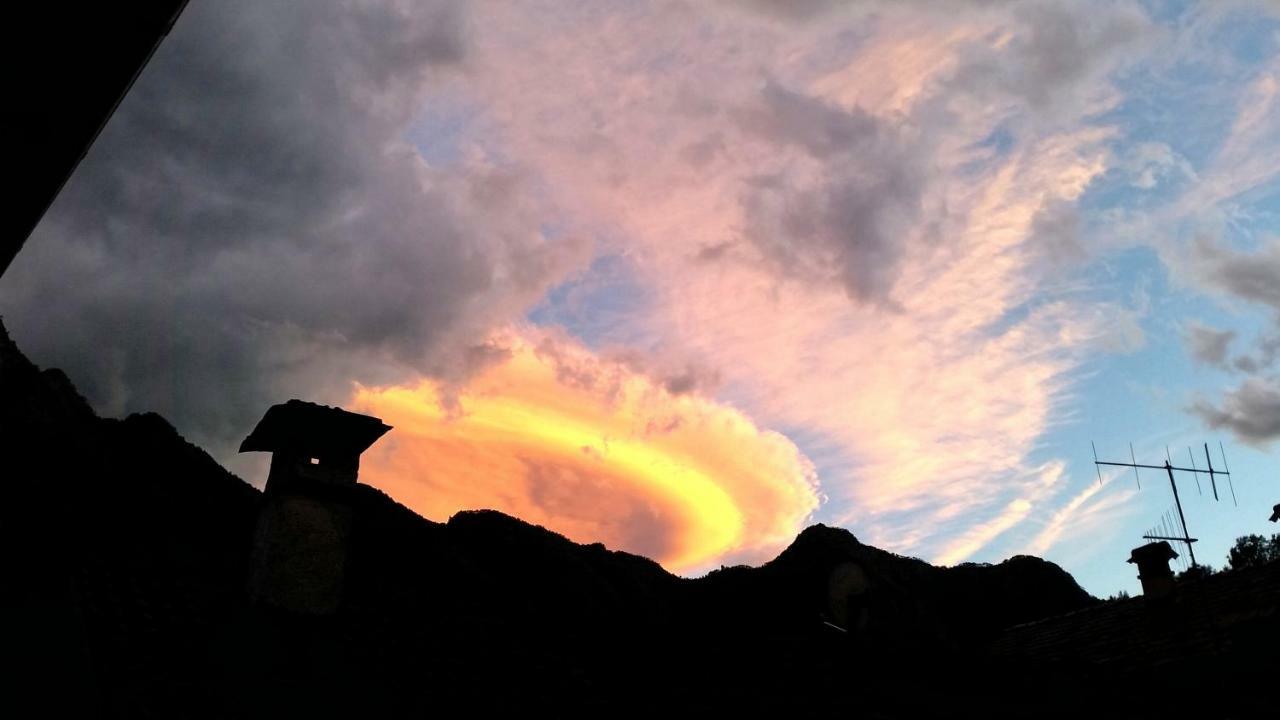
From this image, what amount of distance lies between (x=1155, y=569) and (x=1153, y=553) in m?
0.36

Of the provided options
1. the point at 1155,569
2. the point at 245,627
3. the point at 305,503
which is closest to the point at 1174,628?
the point at 1155,569

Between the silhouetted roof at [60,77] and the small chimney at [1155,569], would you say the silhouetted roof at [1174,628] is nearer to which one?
the small chimney at [1155,569]

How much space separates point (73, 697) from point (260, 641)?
1152 mm

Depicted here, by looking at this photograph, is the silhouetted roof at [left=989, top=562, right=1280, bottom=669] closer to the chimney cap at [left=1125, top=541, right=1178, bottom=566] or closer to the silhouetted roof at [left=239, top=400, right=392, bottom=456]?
the chimney cap at [left=1125, top=541, right=1178, bottom=566]

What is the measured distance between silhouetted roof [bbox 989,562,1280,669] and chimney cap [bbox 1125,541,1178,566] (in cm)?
52

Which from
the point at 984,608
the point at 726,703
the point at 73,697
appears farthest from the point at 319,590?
the point at 984,608

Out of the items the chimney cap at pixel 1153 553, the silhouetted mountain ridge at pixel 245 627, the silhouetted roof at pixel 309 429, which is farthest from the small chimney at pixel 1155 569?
the silhouetted roof at pixel 309 429

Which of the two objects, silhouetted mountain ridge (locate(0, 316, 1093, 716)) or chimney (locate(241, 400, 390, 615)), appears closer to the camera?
silhouetted mountain ridge (locate(0, 316, 1093, 716))

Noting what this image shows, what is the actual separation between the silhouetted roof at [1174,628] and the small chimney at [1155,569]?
16 cm

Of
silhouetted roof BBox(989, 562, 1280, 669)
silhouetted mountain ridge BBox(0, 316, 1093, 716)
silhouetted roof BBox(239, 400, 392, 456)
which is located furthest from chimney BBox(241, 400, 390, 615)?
silhouetted roof BBox(989, 562, 1280, 669)

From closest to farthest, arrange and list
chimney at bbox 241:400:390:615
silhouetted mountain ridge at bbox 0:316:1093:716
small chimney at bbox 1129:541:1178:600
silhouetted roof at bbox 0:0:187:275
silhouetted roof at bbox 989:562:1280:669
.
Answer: silhouetted roof at bbox 0:0:187:275 < silhouetted mountain ridge at bbox 0:316:1093:716 < chimney at bbox 241:400:390:615 < silhouetted roof at bbox 989:562:1280:669 < small chimney at bbox 1129:541:1178:600

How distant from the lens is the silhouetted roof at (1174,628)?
947 cm

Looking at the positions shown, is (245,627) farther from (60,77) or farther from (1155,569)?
(1155,569)

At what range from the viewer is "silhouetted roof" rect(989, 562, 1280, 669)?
9.47 metres
